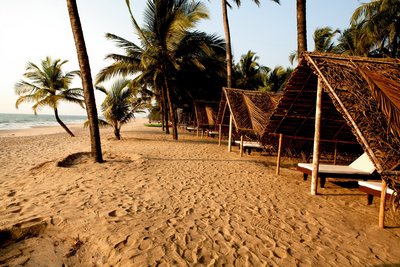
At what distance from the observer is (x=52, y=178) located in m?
4.87

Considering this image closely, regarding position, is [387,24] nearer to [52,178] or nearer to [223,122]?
[223,122]

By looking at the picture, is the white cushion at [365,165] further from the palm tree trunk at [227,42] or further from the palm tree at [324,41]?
the palm tree at [324,41]

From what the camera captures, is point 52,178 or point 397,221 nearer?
point 397,221

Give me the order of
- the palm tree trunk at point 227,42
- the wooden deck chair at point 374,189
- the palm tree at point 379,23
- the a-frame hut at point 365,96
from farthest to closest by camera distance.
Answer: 1. the palm tree at point 379,23
2. the palm tree trunk at point 227,42
3. the wooden deck chair at point 374,189
4. the a-frame hut at point 365,96

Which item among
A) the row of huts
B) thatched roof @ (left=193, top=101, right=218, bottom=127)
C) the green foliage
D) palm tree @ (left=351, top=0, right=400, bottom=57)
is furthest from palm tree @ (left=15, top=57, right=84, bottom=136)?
palm tree @ (left=351, top=0, right=400, bottom=57)

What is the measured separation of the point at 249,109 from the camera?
28.1ft

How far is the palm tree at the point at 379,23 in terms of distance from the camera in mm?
12602

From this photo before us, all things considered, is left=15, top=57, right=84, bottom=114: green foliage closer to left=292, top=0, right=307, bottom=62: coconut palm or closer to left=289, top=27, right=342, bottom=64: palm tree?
left=292, top=0, right=307, bottom=62: coconut palm

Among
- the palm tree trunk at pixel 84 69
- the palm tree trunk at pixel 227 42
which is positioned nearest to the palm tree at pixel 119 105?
the palm tree trunk at pixel 227 42

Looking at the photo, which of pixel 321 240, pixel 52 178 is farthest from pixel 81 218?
pixel 321 240

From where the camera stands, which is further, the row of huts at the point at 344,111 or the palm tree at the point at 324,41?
the palm tree at the point at 324,41

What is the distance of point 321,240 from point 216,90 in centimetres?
1831

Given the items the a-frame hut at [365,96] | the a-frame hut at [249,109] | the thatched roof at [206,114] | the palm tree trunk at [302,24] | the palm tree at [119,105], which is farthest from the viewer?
the thatched roof at [206,114]

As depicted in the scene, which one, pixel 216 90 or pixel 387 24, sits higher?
pixel 387 24
